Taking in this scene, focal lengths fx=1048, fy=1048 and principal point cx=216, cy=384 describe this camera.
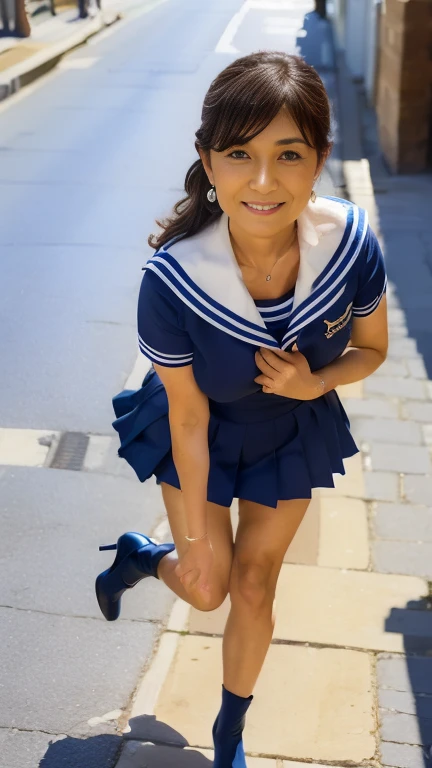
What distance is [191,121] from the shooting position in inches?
557

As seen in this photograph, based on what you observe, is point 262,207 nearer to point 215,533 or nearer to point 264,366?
point 264,366

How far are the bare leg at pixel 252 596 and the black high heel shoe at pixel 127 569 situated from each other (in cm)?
48

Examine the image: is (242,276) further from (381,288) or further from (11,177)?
(11,177)

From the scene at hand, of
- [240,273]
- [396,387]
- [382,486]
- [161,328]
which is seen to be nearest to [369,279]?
[240,273]

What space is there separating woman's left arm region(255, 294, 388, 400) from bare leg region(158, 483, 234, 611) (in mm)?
488

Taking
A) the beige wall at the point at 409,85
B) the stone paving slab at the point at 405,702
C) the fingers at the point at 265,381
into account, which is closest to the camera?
the fingers at the point at 265,381

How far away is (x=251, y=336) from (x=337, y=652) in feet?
4.62

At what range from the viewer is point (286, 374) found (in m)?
2.92

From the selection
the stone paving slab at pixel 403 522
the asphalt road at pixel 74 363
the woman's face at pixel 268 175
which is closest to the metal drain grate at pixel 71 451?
the asphalt road at pixel 74 363

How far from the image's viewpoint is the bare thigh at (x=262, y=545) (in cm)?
309

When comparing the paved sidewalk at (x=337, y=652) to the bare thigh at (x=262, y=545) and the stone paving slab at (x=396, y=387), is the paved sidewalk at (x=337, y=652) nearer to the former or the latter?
the bare thigh at (x=262, y=545)

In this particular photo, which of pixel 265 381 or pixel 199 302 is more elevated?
pixel 199 302

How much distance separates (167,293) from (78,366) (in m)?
3.80

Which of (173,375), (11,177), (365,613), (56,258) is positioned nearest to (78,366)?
(56,258)
